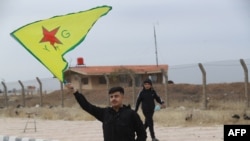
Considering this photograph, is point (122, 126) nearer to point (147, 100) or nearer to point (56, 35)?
point (56, 35)

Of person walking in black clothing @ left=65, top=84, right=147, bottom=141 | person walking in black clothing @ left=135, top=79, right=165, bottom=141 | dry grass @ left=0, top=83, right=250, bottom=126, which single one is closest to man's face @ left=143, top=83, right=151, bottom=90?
person walking in black clothing @ left=135, top=79, right=165, bottom=141

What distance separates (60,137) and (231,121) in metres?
5.19

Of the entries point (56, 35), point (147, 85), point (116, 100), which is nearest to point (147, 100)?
point (147, 85)

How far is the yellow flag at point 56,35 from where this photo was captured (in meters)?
6.19

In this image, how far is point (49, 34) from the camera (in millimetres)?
6363

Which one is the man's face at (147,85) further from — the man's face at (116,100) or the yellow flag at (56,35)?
the man's face at (116,100)

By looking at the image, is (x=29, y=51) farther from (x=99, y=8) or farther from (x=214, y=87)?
(x=214, y=87)

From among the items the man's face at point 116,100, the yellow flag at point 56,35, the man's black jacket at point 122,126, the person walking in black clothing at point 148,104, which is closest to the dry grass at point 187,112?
the person walking in black clothing at point 148,104

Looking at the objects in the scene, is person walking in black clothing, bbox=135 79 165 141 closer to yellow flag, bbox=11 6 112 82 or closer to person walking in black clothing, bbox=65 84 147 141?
yellow flag, bbox=11 6 112 82

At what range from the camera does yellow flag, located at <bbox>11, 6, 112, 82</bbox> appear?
20.3 ft

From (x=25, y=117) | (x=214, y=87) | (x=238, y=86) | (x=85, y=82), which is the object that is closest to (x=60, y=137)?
(x=25, y=117)

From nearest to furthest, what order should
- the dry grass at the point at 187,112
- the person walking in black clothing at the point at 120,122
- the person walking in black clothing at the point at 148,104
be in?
the person walking in black clothing at the point at 120,122 < the person walking in black clothing at the point at 148,104 < the dry grass at the point at 187,112

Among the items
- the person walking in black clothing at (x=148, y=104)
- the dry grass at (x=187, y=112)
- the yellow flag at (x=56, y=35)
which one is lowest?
the dry grass at (x=187, y=112)

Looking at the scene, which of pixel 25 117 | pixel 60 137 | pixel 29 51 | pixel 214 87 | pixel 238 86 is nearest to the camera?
pixel 29 51
